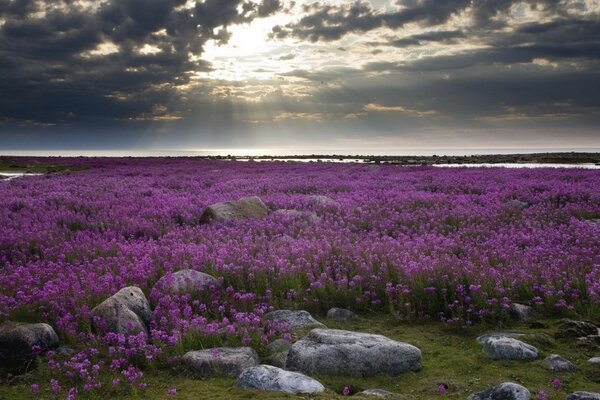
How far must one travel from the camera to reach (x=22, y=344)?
17.0 feet

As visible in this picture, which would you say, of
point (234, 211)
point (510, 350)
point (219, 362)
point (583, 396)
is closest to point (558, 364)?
point (510, 350)

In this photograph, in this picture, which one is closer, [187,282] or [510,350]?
[510,350]

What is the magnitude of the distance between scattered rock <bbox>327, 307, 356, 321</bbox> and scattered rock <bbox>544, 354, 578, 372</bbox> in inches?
102

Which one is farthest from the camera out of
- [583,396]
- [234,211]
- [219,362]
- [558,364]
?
[234,211]

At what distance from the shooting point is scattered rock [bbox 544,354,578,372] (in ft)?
15.4

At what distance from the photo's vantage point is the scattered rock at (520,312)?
6.44m

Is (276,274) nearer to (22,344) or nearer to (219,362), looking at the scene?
(219,362)

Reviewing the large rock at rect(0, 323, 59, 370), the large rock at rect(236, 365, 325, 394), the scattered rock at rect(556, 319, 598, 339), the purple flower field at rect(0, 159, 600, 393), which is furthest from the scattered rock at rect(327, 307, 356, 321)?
the large rock at rect(0, 323, 59, 370)

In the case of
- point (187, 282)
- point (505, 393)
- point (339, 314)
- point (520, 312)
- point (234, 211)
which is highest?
point (234, 211)

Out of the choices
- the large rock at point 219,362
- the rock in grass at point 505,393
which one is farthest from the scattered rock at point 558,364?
the large rock at point 219,362

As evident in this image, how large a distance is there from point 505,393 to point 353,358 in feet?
4.72

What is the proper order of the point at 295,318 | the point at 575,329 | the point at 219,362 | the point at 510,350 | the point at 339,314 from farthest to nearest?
the point at 339,314
the point at 295,318
the point at 575,329
the point at 510,350
the point at 219,362

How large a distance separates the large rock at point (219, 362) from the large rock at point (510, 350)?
8.34ft

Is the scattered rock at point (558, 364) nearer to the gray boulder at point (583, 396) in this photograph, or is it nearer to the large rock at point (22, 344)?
the gray boulder at point (583, 396)
